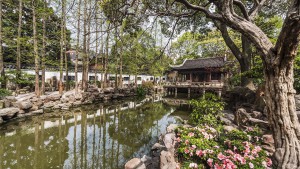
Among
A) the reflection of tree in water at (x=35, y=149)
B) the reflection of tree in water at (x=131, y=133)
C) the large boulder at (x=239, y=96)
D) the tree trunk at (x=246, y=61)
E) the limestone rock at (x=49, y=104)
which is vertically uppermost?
the tree trunk at (x=246, y=61)

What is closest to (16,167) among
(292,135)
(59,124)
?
(59,124)

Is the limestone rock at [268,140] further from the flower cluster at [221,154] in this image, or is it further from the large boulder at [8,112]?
the large boulder at [8,112]

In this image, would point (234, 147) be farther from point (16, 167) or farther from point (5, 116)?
point (5, 116)

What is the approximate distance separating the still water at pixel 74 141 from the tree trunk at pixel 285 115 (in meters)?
3.70

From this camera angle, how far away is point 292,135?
8.00 ft

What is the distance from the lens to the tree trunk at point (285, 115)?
2396 millimetres

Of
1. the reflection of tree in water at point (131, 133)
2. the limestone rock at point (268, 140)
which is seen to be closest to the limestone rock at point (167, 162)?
the reflection of tree in water at point (131, 133)

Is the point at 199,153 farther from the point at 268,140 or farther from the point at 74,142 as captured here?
the point at 74,142

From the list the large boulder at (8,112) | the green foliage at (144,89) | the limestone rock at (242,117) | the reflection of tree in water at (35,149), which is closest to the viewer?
the reflection of tree in water at (35,149)

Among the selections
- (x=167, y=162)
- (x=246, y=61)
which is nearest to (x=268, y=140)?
(x=167, y=162)

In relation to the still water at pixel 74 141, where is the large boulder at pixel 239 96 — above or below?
above

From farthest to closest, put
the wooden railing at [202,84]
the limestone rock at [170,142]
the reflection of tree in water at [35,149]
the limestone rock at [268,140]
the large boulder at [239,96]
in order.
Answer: the wooden railing at [202,84]
the large boulder at [239,96]
the reflection of tree in water at [35,149]
the limestone rock at [268,140]
the limestone rock at [170,142]

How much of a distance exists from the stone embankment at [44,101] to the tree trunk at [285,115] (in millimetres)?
10120

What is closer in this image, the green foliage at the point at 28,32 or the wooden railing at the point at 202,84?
the green foliage at the point at 28,32
